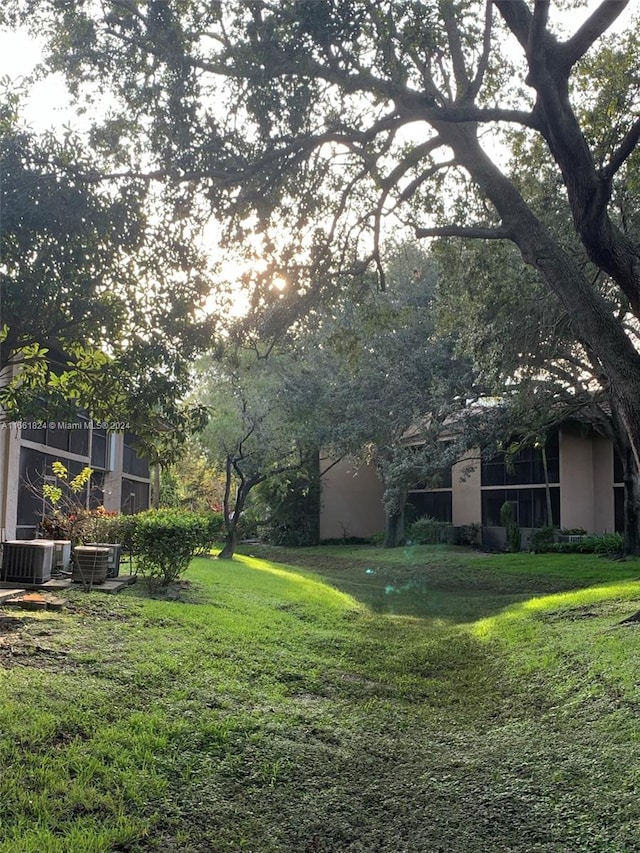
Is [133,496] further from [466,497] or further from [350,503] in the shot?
[466,497]

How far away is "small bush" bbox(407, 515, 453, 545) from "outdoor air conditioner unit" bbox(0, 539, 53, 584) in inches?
802

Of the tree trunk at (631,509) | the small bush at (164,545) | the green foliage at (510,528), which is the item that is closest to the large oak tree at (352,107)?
the small bush at (164,545)

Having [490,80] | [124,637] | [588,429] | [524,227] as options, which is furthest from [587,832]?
[588,429]

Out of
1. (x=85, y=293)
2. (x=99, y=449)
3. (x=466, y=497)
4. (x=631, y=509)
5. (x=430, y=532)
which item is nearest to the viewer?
(x=85, y=293)

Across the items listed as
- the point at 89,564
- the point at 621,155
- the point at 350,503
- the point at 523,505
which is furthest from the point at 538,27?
the point at 350,503

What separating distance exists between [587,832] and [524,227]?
7.53m

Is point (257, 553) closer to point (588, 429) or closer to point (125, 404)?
point (588, 429)

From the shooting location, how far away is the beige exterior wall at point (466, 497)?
2880 centimetres

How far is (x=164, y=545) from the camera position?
1174 cm

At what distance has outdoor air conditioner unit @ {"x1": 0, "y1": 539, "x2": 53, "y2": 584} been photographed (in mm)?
10195

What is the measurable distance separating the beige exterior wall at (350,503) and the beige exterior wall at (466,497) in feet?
20.3

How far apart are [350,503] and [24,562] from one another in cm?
2641

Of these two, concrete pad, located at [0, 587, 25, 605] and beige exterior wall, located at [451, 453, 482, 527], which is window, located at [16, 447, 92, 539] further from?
beige exterior wall, located at [451, 453, 482, 527]

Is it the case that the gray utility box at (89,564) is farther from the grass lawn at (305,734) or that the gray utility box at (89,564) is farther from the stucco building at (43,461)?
the stucco building at (43,461)
